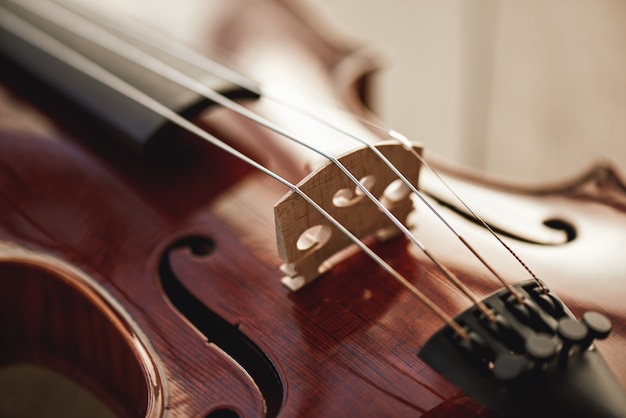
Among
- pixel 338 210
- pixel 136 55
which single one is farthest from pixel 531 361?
pixel 136 55

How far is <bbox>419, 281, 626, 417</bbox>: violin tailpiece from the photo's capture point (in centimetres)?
48

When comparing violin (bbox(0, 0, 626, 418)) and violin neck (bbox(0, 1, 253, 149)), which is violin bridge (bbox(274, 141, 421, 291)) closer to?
violin (bbox(0, 0, 626, 418))

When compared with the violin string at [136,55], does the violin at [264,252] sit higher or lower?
lower

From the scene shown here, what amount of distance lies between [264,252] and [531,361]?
328mm

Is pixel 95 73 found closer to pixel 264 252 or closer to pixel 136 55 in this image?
pixel 136 55

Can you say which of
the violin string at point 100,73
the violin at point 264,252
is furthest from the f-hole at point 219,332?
the violin string at point 100,73

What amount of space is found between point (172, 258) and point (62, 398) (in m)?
0.60

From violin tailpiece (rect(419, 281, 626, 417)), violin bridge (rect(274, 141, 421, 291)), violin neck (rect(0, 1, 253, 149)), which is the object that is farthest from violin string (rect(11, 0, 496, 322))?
violin tailpiece (rect(419, 281, 626, 417))

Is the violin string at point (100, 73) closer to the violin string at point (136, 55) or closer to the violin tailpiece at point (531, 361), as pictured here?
the violin string at point (136, 55)

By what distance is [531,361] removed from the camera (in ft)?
1.61

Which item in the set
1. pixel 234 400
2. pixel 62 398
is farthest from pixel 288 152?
pixel 62 398

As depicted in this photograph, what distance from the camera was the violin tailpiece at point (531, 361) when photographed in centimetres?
48

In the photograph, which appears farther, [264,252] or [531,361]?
[264,252]

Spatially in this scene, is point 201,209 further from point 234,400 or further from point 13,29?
point 13,29
